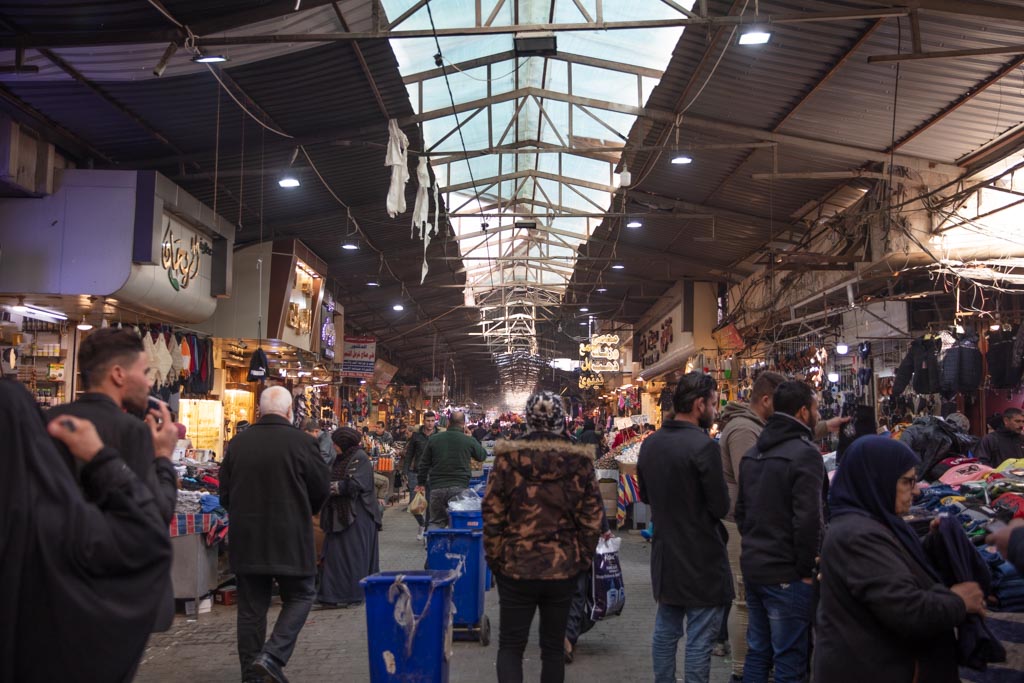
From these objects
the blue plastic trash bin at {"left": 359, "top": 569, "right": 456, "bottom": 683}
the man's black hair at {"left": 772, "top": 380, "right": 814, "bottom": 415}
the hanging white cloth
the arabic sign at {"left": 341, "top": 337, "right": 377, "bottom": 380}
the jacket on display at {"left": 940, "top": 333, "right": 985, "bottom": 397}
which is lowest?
the blue plastic trash bin at {"left": 359, "top": 569, "right": 456, "bottom": 683}

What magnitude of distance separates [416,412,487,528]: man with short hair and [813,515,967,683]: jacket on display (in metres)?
6.90

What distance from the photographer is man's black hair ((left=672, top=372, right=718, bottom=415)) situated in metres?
4.52

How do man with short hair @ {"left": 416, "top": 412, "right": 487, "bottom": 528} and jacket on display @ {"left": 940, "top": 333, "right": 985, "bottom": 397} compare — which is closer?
man with short hair @ {"left": 416, "top": 412, "right": 487, "bottom": 528}

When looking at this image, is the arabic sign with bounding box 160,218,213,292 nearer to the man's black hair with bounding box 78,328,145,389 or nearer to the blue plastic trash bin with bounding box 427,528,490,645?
the blue plastic trash bin with bounding box 427,528,490,645

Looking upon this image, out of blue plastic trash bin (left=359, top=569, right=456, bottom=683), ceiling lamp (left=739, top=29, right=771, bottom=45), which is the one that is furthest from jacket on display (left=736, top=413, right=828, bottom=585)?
ceiling lamp (left=739, top=29, right=771, bottom=45)

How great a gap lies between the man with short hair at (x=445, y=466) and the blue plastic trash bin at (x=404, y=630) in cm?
477

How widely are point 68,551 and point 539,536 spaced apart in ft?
7.49

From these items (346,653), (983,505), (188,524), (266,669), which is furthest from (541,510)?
(188,524)

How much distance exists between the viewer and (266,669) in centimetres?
476

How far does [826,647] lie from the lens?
9.39ft

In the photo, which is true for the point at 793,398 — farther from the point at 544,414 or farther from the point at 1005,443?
the point at 1005,443

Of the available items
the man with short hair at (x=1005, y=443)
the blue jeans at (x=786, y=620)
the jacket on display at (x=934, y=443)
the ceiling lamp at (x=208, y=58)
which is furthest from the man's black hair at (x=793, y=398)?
the ceiling lamp at (x=208, y=58)

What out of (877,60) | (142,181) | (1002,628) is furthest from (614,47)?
(1002,628)

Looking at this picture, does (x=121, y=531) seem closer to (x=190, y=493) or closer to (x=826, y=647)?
(x=826, y=647)
